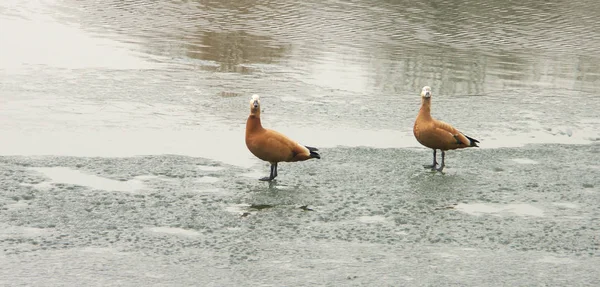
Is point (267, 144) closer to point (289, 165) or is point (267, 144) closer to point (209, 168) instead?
point (209, 168)

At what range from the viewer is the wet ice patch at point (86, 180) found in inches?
344

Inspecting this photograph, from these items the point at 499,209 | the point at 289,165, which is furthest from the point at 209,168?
the point at 499,209

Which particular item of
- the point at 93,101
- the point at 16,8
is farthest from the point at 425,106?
the point at 16,8

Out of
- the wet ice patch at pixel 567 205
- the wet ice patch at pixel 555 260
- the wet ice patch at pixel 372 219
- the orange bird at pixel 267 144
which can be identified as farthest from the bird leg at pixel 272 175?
the wet ice patch at pixel 555 260

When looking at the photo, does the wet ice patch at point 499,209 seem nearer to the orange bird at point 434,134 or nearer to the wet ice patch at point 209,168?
the orange bird at point 434,134

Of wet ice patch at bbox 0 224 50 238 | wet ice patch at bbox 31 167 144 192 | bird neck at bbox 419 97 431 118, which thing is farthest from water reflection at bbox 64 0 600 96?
wet ice patch at bbox 0 224 50 238

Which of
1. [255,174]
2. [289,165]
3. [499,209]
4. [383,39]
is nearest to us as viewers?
[499,209]

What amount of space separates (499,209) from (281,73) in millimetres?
7427

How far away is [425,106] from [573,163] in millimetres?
1842

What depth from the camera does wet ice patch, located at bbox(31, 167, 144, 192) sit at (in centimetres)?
873

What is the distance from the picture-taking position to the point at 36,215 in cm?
780

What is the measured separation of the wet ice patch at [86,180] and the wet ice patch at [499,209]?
9.66ft

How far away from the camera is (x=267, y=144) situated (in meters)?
9.11

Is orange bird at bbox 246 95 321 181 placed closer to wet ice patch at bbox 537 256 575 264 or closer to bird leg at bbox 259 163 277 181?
bird leg at bbox 259 163 277 181
